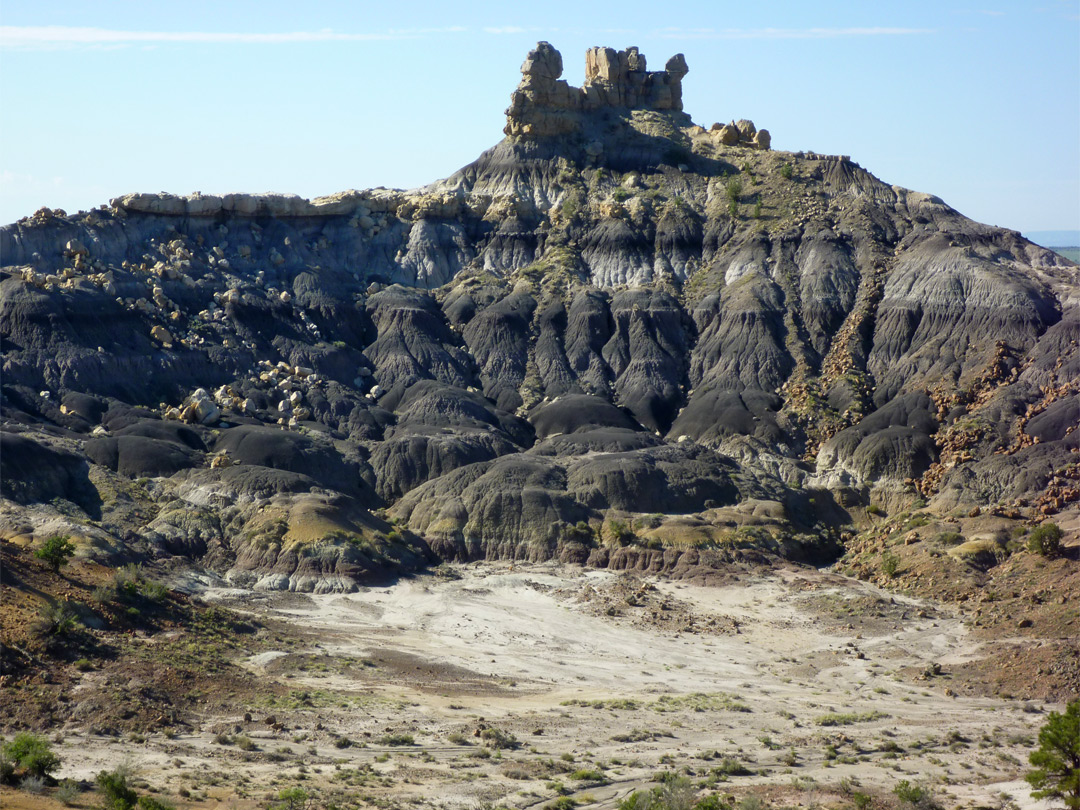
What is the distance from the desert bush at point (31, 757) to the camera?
28828 mm

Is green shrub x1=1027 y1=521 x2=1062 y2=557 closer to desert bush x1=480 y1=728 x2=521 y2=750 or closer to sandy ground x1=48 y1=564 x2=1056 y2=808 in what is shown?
sandy ground x1=48 y1=564 x2=1056 y2=808

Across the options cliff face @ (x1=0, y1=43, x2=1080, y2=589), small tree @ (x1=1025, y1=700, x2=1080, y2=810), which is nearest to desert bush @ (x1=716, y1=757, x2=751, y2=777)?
small tree @ (x1=1025, y1=700, x2=1080, y2=810)

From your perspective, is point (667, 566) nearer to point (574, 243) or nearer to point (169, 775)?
point (169, 775)

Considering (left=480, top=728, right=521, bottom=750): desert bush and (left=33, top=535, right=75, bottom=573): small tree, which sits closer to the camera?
(left=480, top=728, right=521, bottom=750): desert bush

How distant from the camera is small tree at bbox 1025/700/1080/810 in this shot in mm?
30658

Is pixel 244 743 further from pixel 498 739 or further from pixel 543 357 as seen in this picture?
pixel 543 357

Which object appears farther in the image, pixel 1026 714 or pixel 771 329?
pixel 771 329

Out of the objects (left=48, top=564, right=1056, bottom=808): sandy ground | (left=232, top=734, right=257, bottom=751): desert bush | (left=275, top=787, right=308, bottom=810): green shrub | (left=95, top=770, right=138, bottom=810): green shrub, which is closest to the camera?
(left=95, top=770, right=138, bottom=810): green shrub

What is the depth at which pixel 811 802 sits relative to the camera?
104ft

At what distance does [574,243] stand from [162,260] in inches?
1341

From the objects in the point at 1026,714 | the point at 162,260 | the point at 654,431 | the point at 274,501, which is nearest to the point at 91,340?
the point at 162,260

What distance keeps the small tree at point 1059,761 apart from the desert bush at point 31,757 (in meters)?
24.2

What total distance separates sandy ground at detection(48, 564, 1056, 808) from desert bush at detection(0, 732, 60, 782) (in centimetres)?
113

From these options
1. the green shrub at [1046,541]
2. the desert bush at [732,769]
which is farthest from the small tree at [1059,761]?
the green shrub at [1046,541]
